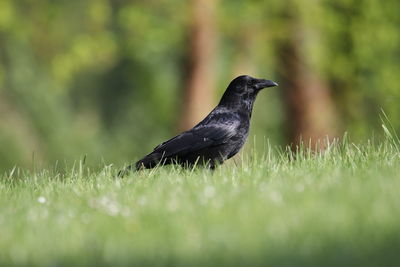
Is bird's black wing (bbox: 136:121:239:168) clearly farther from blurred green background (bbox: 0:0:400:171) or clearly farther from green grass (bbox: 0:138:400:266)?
blurred green background (bbox: 0:0:400:171)

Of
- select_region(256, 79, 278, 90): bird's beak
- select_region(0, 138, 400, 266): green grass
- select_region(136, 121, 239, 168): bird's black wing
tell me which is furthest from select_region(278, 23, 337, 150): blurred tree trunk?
select_region(0, 138, 400, 266): green grass

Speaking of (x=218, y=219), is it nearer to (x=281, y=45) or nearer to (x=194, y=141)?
(x=194, y=141)

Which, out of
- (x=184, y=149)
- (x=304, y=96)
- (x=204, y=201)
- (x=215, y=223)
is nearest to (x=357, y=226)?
(x=215, y=223)

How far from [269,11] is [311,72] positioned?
1.56 meters

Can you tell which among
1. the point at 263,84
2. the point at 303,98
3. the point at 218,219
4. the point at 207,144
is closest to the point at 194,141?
the point at 207,144

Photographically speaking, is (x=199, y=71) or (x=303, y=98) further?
(x=199, y=71)

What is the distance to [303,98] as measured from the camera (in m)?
15.3

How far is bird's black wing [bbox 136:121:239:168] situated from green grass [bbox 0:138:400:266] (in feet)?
3.94

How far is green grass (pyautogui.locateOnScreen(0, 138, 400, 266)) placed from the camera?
405cm

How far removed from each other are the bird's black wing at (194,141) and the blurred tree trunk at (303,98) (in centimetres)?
728

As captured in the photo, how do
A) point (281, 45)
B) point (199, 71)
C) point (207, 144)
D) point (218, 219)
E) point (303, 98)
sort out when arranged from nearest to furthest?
point (218, 219) < point (207, 144) < point (303, 98) < point (199, 71) < point (281, 45)

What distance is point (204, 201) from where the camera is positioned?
5055mm

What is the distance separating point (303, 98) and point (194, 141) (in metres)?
7.87

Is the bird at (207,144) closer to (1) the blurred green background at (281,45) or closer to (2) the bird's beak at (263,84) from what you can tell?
(2) the bird's beak at (263,84)
